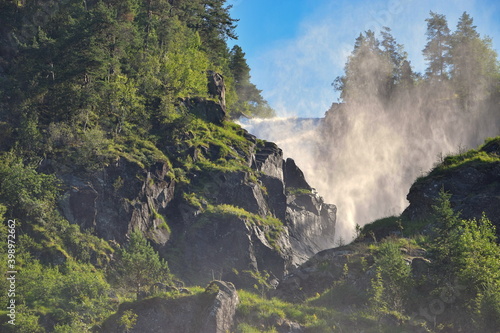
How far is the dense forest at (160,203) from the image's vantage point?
1074 inches

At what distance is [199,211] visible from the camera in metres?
47.3

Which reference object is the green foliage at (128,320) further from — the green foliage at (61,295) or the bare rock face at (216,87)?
the bare rock face at (216,87)

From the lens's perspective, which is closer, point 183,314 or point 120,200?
point 183,314

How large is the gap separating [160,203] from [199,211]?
396 cm

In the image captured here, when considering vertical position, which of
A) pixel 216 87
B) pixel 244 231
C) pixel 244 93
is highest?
pixel 244 93

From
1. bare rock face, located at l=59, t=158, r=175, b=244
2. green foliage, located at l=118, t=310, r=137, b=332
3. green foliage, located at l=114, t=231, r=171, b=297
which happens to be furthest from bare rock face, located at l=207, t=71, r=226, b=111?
green foliage, located at l=118, t=310, r=137, b=332

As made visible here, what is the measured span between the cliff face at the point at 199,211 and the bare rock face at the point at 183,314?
43.0 feet

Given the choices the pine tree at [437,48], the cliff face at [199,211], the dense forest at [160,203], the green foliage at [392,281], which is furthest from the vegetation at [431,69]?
the green foliage at [392,281]

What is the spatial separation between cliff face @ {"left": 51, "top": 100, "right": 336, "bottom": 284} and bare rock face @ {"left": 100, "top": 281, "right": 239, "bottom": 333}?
13120mm

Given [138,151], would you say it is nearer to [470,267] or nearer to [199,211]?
[199,211]

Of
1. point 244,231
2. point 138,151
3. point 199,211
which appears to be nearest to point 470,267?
point 244,231

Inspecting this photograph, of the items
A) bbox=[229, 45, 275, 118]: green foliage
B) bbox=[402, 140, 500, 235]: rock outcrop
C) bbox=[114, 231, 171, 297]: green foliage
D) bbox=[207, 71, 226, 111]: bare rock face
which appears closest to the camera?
bbox=[114, 231, 171, 297]: green foliage

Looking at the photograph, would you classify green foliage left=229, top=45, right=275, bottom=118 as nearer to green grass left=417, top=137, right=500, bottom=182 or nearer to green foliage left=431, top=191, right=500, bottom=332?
green grass left=417, top=137, right=500, bottom=182

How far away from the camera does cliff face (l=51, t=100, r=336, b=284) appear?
42.5m
